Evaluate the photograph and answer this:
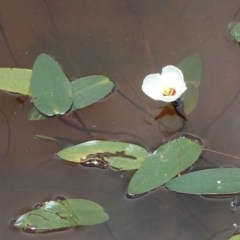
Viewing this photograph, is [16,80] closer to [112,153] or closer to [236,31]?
[112,153]

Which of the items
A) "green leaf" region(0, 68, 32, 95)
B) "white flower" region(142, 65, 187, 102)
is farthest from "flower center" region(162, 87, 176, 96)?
"green leaf" region(0, 68, 32, 95)

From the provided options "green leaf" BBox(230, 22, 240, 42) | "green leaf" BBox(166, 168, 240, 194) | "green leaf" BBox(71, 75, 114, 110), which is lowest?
"green leaf" BBox(166, 168, 240, 194)

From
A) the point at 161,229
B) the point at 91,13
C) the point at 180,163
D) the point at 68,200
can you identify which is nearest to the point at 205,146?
the point at 180,163

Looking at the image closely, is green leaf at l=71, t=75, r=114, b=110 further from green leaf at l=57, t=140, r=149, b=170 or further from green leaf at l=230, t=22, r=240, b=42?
green leaf at l=230, t=22, r=240, b=42

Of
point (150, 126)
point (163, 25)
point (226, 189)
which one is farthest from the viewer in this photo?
point (163, 25)

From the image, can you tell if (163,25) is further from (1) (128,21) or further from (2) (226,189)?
(2) (226,189)
